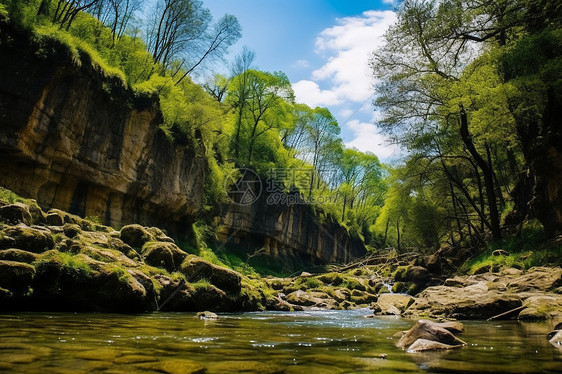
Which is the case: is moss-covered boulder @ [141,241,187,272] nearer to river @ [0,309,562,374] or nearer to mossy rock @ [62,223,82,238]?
mossy rock @ [62,223,82,238]

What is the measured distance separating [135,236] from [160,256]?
144cm

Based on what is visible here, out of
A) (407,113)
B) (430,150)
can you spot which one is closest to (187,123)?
(407,113)

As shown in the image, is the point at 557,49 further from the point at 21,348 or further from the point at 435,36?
the point at 21,348

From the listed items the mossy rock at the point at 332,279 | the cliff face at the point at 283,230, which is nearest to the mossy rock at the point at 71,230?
the mossy rock at the point at 332,279

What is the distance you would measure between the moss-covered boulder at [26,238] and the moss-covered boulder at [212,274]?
4456 mm

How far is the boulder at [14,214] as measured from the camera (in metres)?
8.46

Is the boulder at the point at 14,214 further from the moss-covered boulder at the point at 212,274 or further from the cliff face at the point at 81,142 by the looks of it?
the cliff face at the point at 81,142

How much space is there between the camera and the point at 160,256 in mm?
11648

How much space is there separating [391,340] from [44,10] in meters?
21.2

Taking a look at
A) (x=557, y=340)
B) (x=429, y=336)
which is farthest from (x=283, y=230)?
(x=557, y=340)

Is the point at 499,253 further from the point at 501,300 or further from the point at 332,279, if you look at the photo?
the point at 332,279

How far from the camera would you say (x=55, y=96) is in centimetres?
1493

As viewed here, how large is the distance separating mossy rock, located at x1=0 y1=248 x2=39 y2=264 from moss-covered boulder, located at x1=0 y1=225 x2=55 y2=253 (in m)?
0.39

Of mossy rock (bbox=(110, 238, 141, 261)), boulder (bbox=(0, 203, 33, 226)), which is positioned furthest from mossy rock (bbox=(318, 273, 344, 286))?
boulder (bbox=(0, 203, 33, 226))
